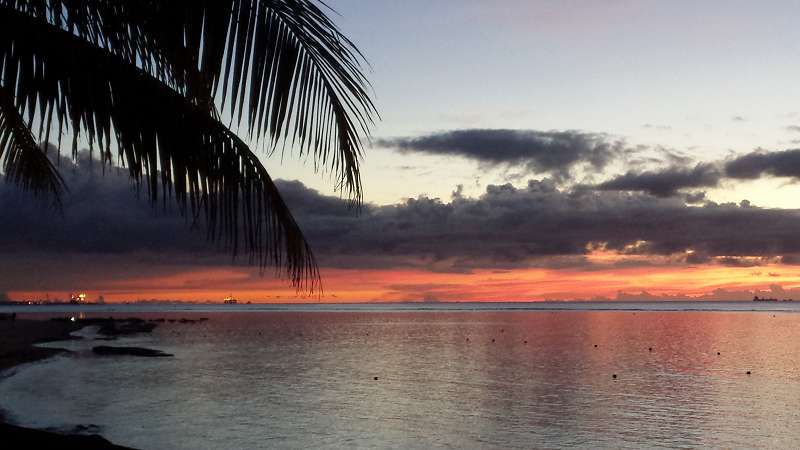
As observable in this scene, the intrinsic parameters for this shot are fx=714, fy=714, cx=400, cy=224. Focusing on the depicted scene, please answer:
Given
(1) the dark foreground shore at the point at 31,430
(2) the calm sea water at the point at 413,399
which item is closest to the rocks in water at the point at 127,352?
(2) the calm sea water at the point at 413,399

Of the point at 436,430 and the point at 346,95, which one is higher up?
the point at 346,95

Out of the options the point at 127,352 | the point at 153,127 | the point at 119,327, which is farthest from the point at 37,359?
the point at 119,327

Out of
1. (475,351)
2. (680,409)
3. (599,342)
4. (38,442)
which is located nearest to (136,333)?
(475,351)

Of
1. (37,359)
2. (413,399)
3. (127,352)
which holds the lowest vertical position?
(413,399)

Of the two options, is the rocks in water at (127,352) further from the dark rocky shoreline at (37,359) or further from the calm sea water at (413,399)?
the calm sea water at (413,399)

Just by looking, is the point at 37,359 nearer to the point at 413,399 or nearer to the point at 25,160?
the point at 413,399

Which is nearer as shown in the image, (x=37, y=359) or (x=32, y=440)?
(x=32, y=440)

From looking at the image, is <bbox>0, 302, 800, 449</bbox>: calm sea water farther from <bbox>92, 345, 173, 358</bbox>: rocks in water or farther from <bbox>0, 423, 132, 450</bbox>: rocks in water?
<bbox>0, 423, 132, 450</bbox>: rocks in water

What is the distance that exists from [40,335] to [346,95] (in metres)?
86.8

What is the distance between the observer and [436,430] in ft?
96.2

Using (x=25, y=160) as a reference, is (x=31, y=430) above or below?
below

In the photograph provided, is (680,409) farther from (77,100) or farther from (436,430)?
(77,100)

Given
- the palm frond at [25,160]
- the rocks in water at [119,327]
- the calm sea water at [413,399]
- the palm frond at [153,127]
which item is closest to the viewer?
the palm frond at [153,127]

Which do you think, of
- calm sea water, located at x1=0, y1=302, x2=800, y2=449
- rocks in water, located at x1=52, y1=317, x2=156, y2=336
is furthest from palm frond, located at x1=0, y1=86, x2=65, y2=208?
rocks in water, located at x1=52, y1=317, x2=156, y2=336
